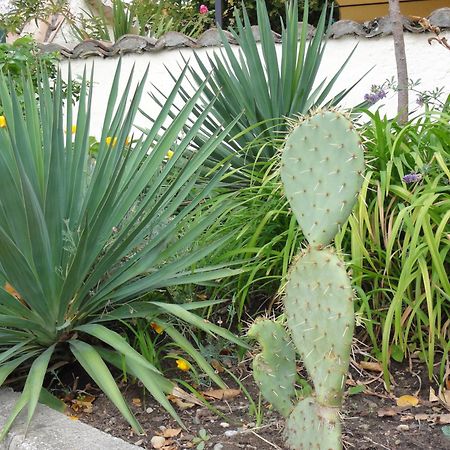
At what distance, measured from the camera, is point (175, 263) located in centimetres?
279

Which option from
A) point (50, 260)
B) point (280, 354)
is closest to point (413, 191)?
point (280, 354)

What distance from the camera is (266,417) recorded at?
2.55 m

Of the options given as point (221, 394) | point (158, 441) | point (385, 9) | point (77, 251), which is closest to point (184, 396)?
point (221, 394)

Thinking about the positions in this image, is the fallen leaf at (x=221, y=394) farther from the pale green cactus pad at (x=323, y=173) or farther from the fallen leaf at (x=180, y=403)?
the pale green cactus pad at (x=323, y=173)

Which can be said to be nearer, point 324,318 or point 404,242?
point 324,318

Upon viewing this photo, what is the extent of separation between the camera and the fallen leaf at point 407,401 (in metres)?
2.64

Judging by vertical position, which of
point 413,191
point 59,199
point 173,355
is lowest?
point 173,355

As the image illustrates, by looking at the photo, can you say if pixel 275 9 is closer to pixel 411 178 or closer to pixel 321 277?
pixel 411 178

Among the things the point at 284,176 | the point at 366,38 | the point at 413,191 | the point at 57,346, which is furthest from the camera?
the point at 366,38

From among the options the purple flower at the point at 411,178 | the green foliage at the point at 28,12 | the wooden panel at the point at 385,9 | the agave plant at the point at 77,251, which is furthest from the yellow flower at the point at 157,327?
the green foliage at the point at 28,12

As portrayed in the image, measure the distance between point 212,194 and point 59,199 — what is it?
4.36 feet

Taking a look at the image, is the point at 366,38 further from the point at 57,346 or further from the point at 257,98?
the point at 57,346

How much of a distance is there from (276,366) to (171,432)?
524mm

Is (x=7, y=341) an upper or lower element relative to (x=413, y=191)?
lower
